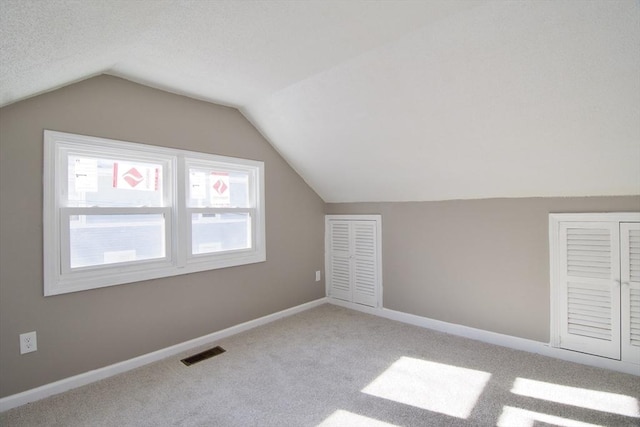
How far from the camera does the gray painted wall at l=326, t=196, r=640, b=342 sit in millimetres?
2676

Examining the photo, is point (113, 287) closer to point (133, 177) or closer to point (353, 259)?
point (133, 177)

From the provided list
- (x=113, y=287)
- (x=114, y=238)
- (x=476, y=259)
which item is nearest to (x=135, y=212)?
(x=114, y=238)

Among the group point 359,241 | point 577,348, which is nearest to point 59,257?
point 359,241

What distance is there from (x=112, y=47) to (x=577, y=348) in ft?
12.4

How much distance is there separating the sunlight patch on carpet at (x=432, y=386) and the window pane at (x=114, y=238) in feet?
6.71

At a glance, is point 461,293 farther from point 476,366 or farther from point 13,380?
point 13,380

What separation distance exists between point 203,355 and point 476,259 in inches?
102

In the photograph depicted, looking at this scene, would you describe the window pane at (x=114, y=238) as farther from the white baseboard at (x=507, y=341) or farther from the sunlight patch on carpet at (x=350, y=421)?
the white baseboard at (x=507, y=341)

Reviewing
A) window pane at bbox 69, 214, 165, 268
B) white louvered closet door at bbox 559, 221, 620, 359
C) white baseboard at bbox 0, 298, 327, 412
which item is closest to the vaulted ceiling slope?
white louvered closet door at bbox 559, 221, 620, 359

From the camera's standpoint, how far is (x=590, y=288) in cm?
248

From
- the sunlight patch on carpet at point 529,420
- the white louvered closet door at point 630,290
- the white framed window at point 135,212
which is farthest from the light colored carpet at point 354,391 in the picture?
the white framed window at point 135,212

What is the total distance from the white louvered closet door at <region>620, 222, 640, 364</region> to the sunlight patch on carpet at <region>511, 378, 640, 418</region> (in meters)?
0.44

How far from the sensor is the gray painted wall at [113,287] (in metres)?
2.05

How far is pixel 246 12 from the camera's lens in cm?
163
